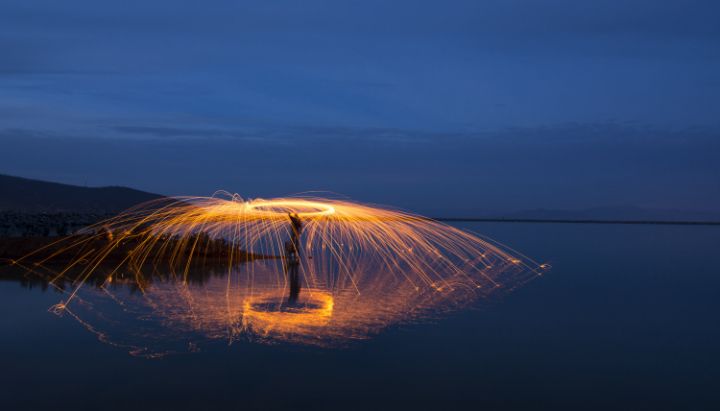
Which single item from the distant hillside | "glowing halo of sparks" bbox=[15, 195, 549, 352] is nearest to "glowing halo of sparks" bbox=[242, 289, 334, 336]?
"glowing halo of sparks" bbox=[15, 195, 549, 352]

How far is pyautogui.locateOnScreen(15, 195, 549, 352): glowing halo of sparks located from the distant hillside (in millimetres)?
82573

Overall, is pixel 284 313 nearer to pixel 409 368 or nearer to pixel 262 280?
pixel 409 368

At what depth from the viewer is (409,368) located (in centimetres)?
1118

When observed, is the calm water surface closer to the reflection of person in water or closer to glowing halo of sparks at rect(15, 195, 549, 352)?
glowing halo of sparks at rect(15, 195, 549, 352)

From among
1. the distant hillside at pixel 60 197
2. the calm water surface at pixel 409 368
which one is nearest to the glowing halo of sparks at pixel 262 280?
the calm water surface at pixel 409 368

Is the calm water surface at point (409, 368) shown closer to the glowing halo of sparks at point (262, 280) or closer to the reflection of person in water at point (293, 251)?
the glowing halo of sparks at point (262, 280)

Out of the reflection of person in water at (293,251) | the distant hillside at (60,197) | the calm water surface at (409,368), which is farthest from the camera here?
the distant hillside at (60,197)

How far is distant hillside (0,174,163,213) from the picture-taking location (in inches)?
4235

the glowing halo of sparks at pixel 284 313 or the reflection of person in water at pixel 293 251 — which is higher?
the reflection of person in water at pixel 293 251

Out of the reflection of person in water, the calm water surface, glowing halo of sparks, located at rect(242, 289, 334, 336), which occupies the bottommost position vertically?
the calm water surface

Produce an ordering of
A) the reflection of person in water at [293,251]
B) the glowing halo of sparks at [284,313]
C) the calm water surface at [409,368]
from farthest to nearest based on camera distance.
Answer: the reflection of person in water at [293,251] < the glowing halo of sparks at [284,313] < the calm water surface at [409,368]

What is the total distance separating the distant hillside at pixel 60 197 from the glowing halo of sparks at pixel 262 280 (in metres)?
82.6

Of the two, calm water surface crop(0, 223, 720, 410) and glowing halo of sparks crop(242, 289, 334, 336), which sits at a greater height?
glowing halo of sparks crop(242, 289, 334, 336)

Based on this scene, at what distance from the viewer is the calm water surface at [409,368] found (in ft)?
31.5
